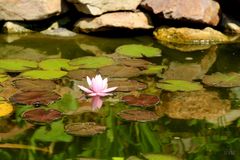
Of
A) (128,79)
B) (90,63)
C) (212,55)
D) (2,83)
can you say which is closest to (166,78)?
(128,79)

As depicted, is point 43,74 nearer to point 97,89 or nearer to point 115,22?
→ point 97,89

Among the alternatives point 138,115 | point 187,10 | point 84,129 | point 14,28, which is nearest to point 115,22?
point 187,10

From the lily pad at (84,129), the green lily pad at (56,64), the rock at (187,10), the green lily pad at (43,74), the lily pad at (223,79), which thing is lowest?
the green lily pad at (56,64)

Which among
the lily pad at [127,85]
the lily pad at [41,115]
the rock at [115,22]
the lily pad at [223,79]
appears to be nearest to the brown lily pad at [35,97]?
the lily pad at [41,115]

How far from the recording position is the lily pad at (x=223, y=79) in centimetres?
307

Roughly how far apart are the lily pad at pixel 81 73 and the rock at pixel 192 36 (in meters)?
1.24

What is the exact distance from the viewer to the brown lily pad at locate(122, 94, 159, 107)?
108 inches

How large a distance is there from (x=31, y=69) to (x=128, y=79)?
676mm

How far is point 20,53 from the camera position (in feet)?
12.2

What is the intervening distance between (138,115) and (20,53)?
4.87 ft

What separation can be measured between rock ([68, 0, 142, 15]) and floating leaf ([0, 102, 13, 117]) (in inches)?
74.3

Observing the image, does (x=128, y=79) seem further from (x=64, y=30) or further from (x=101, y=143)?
(x=64, y=30)

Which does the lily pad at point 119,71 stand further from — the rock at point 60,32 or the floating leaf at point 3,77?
the rock at point 60,32

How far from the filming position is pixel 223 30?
14.9ft
